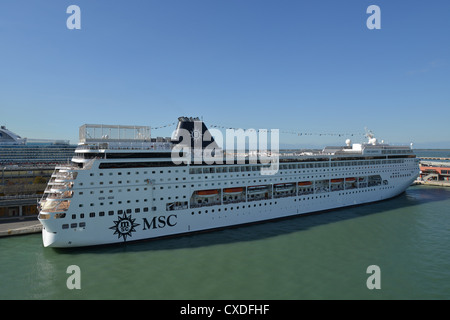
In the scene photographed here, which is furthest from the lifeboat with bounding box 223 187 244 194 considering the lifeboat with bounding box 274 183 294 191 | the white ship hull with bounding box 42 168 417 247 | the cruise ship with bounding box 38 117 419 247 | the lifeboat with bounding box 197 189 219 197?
the lifeboat with bounding box 274 183 294 191

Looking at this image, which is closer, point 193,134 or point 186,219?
point 186,219

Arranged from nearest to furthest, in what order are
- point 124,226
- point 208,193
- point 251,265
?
point 251,265 → point 124,226 → point 208,193

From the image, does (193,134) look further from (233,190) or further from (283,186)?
(283,186)

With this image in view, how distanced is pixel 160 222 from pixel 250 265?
7.25m

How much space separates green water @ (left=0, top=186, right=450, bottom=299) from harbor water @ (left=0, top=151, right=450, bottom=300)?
0.05 m

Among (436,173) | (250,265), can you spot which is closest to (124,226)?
(250,265)

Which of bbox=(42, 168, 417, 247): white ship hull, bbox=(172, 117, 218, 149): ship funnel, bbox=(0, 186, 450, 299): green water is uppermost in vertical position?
bbox=(172, 117, 218, 149): ship funnel

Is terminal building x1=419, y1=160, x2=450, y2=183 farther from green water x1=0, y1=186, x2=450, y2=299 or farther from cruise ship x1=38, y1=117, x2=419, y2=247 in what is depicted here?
green water x1=0, y1=186, x2=450, y2=299

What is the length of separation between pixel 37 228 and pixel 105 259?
8418 millimetres

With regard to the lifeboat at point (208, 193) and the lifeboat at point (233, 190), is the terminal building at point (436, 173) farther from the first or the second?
the lifeboat at point (208, 193)

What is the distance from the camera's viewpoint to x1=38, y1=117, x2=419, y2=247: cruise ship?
16125 millimetres

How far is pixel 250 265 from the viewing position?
14.4 metres
